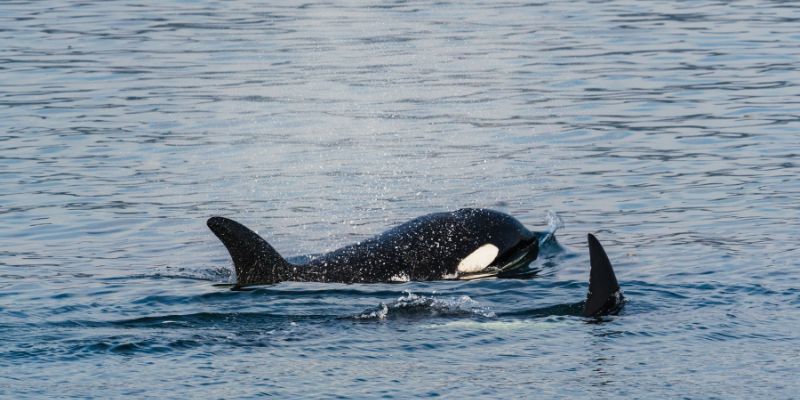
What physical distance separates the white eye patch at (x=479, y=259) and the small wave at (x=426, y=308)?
1.51m

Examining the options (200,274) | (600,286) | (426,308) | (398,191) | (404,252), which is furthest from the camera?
(398,191)

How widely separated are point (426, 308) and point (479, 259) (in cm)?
204

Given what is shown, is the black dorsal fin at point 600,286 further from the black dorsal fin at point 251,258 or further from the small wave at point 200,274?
the small wave at point 200,274

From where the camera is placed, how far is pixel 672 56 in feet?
101

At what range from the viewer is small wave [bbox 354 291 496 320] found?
12.5 m

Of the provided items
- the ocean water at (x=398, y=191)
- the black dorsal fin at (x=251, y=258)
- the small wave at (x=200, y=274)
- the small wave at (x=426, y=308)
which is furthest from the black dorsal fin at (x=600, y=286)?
the small wave at (x=200, y=274)

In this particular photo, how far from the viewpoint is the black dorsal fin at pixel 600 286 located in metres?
12.1

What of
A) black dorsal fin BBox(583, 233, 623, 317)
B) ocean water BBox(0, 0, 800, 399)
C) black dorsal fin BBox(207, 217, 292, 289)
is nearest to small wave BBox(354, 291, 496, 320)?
ocean water BBox(0, 0, 800, 399)

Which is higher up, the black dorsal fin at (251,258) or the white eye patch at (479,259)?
the black dorsal fin at (251,258)

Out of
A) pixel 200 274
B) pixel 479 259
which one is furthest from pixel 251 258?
pixel 479 259

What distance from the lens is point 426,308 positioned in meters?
12.7

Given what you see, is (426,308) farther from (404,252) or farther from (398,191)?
(398,191)

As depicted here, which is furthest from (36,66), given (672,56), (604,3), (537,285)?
(537,285)

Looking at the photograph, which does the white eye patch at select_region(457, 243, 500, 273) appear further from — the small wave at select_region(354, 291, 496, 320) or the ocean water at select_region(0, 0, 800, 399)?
the small wave at select_region(354, 291, 496, 320)
